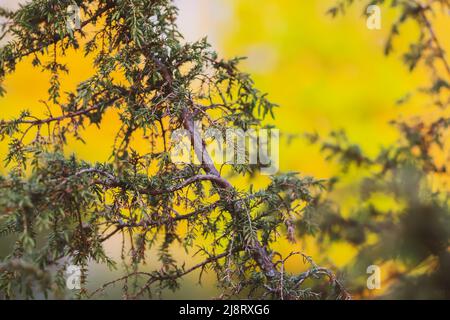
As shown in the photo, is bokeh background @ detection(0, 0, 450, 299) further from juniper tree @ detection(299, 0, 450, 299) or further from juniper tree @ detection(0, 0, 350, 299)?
juniper tree @ detection(0, 0, 350, 299)

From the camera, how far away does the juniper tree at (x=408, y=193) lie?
266 centimetres

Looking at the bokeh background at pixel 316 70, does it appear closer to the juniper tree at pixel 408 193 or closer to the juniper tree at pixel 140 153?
the juniper tree at pixel 408 193

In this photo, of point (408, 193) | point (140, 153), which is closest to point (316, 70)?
point (408, 193)

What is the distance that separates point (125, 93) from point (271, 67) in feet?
7.92

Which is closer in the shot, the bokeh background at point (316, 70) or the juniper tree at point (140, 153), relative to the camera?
the juniper tree at point (140, 153)

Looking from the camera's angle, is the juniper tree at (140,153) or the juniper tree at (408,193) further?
the juniper tree at (408,193)

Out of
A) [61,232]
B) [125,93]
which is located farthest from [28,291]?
[125,93]

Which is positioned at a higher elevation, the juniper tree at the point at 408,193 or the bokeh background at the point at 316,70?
the bokeh background at the point at 316,70

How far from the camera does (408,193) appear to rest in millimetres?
2908

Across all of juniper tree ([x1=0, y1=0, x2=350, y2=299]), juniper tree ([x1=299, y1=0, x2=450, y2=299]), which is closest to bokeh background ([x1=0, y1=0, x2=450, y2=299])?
juniper tree ([x1=299, y1=0, x2=450, y2=299])

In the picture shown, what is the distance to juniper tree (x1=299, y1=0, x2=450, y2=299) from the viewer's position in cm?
266

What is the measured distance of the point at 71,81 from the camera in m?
2.54

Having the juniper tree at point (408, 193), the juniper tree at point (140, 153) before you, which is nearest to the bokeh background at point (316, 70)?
the juniper tree at point (408, 193)
